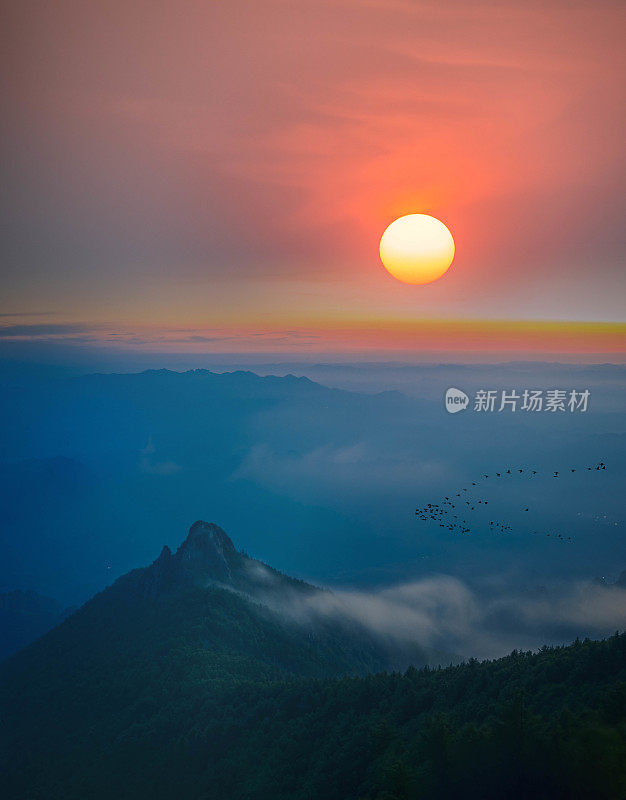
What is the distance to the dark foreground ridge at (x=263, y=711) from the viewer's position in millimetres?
9516

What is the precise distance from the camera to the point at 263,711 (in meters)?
23.2

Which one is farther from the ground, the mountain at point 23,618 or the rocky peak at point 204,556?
the rocky peak at point 204,556

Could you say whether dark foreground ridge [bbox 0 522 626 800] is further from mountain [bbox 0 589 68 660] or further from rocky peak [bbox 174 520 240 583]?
mountain [bbox 0 589 68 660]

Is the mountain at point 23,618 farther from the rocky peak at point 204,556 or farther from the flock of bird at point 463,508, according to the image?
the flock of bird at point 463,508

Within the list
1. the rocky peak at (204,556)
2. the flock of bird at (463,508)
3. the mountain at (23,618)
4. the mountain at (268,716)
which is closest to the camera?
the mountain at (268,716)

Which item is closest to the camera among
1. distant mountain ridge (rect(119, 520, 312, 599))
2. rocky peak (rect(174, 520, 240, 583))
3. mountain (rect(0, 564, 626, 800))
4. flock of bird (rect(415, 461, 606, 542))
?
mountain (rect(0, 564, 626, 800))

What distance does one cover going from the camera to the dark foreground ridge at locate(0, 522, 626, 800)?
952 cm

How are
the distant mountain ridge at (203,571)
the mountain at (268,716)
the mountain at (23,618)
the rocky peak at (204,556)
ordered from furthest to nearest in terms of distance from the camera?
the mountain at (23,618) < the rocky peak at (204,556) < the distant mountain ridge at (203,571) < the mountain at (268,716)

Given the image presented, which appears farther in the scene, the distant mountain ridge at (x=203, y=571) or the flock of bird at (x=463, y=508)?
the flock of bird at (x=463, y=508)

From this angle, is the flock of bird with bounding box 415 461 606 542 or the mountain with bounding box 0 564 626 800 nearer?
the mountain with bounding box 0 564 626 800

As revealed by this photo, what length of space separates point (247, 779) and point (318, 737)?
2.89m

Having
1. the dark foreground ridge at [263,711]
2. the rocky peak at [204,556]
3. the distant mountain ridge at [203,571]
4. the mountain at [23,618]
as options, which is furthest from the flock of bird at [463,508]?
the dark foreground ridge at [263,711]

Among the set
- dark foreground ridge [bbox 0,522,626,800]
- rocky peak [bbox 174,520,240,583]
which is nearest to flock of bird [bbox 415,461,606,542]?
rocky peak [bbox 174,520,240,583]

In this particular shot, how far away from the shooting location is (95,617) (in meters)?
45.9
